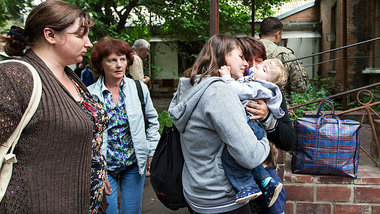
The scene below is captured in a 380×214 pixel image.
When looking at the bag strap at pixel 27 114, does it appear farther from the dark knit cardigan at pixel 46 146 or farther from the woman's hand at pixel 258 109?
the woman's hand at pixel 258 109

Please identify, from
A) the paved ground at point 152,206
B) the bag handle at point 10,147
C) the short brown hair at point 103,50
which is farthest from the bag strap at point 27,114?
the paved ground at point 152,206

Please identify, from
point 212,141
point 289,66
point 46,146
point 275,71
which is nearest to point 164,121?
point 289,66

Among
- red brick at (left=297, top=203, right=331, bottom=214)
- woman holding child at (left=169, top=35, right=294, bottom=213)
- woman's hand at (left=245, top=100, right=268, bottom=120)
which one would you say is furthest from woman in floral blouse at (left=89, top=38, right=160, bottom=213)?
red brick at (left=297, top=203, right=331, bottom=214)

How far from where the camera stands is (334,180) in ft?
8.96

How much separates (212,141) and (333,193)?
1.54 m

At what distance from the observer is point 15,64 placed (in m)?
1.46

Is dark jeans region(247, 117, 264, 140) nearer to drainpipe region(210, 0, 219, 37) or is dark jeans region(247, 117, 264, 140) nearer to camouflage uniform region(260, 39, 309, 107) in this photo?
drainpipe region(210, 0, 219, 37)

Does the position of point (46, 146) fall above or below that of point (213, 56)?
below

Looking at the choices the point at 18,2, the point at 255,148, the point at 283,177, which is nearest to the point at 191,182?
the point at 255,148

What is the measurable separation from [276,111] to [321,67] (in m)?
14.6

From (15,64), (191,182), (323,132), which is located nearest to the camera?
(15,64)

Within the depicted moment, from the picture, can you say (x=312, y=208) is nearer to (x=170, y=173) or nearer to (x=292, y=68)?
(x=170, y=173)

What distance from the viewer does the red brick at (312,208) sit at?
2768mm

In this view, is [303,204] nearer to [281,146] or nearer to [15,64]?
[281,146]
